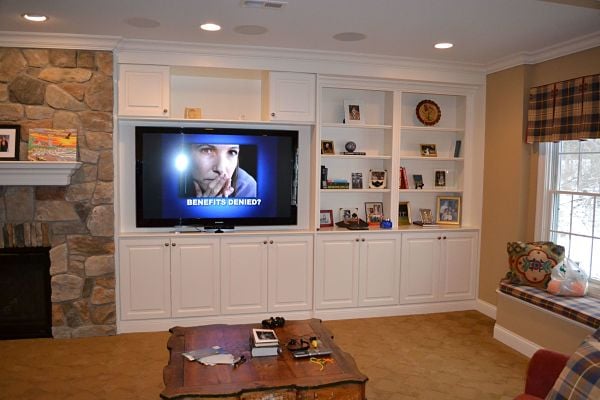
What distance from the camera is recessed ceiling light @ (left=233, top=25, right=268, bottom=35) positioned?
3574mm

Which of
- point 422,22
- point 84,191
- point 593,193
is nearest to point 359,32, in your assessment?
point 422,22

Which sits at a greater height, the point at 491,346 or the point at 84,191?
the point at 84,191

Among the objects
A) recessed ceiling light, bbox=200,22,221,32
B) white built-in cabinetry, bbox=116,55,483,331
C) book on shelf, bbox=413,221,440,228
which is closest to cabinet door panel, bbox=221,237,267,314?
white built-in cabinetry, bbox=116,55,483,331

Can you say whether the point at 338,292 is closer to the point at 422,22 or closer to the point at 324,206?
the point at 324,206

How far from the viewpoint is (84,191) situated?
4.00 m

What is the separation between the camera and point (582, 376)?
1953mm

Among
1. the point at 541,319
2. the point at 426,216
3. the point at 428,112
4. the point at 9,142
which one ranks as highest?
the point at 428,112

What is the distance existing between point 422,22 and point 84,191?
3.00m

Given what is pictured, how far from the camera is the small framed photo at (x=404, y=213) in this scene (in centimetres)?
504

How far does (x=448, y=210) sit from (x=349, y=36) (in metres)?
2.25

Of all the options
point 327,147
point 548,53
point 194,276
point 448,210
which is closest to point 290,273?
point 194,276

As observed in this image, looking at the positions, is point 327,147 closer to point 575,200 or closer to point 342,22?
point 342,22

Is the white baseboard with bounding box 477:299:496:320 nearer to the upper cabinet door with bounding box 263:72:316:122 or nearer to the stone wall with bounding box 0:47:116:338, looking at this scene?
the upper cabinet door with bounding box 263:72:316:122

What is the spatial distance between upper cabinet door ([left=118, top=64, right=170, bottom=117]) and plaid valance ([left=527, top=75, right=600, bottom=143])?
10.6 ft
